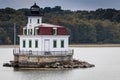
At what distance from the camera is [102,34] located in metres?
140

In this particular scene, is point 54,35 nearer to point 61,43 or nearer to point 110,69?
point 61,43

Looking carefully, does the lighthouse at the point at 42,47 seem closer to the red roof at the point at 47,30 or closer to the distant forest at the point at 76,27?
the red roof at the point at 47,30

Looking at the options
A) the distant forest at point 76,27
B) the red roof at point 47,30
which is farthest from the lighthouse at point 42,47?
the distant forest at point 76,27

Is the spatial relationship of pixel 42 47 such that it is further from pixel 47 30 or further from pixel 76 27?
pixel 76 27

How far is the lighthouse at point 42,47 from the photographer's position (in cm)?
6331

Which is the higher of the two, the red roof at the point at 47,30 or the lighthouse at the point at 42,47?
the red roof at the point at 47,30

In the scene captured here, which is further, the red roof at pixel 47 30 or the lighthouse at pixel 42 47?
the red roof at pixel 47 30

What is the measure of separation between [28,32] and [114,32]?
75.8 metres

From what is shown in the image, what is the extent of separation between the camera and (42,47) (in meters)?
65.0

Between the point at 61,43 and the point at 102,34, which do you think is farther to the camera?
the point at 102,34

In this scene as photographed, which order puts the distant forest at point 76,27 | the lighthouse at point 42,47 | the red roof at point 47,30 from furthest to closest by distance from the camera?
the distant forest at point 76,27 → the red roof at point 47,30 → the lighthouse at point 42,47

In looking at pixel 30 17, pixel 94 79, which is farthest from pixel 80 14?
pixel 94 79

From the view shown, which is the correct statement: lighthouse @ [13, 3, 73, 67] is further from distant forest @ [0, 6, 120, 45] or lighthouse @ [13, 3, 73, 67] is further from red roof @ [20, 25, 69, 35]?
distant forest @ [0, 6, 120, 45]

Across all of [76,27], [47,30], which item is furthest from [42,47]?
[76,27]
